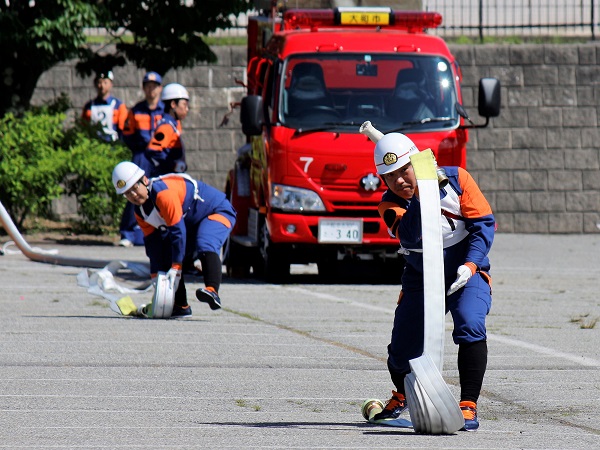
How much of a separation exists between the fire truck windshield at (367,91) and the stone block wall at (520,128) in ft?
24.4

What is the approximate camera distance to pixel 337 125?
1391 centimetres

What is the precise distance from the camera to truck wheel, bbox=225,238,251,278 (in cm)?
1538

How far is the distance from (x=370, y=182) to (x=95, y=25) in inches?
222

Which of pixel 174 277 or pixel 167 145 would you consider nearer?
pixel 174 277

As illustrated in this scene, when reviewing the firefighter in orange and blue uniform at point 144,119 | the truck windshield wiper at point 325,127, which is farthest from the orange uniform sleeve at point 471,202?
the firefighter in orange and blue uniform at point 144,119

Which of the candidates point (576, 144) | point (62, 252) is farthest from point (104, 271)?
point (576, 144)

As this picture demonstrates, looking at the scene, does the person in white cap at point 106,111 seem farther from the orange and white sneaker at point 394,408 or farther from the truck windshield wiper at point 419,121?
the orange and white sneaker at point 394,408

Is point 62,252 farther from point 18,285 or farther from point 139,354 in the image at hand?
point 139,354

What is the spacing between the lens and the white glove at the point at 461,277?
6.52 meters

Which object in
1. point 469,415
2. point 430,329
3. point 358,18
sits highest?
point 358,18

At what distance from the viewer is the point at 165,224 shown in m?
11.3

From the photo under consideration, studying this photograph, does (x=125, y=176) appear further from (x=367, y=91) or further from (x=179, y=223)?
(x=367, y=91)

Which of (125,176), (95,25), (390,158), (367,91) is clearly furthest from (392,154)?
(95,25)

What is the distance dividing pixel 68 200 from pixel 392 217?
14.9m
